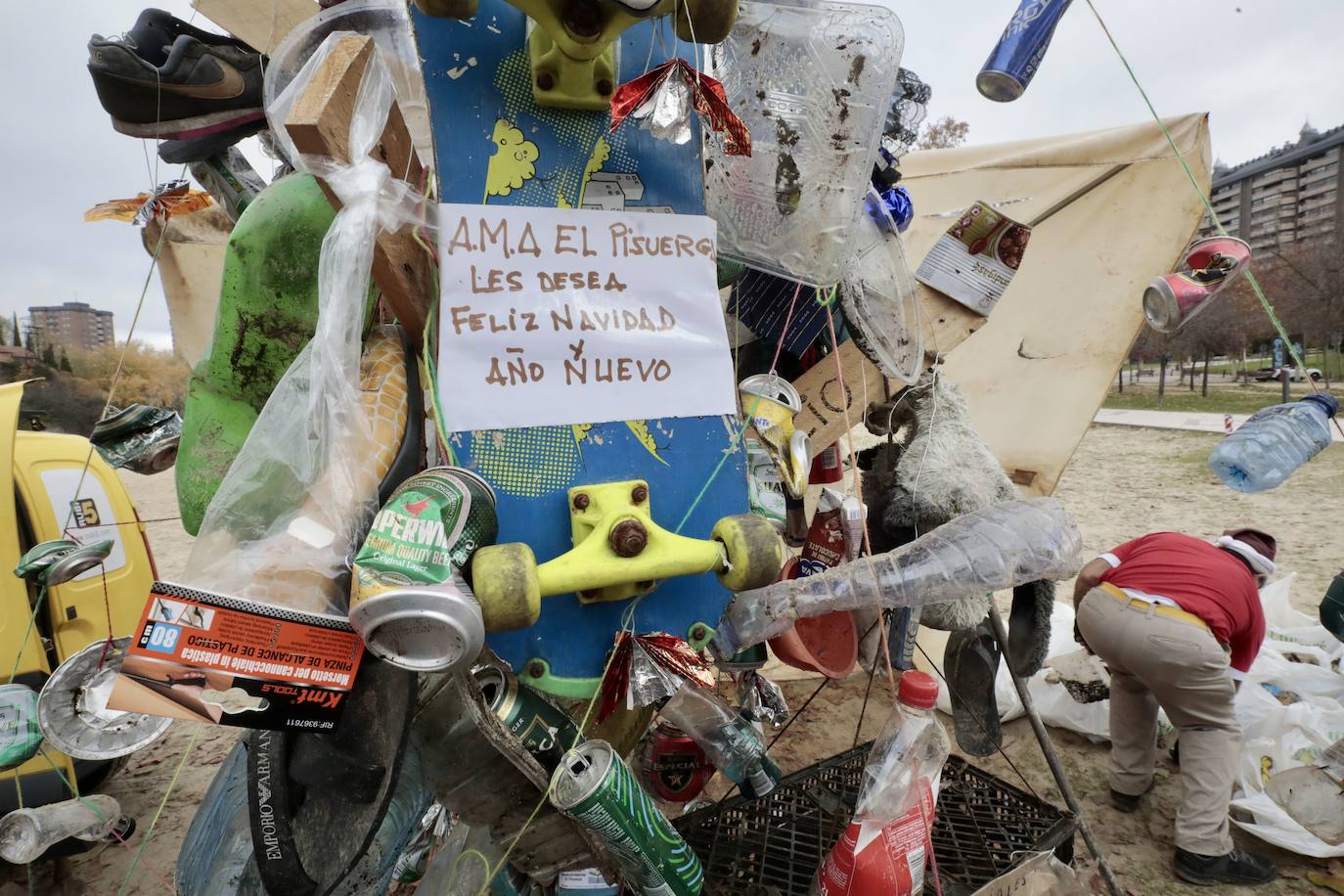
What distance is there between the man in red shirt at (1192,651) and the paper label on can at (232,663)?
2.51 m

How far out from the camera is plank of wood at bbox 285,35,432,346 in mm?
736

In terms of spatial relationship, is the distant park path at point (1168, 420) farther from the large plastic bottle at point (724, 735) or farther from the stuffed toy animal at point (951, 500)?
the large plastic bottle at point (724, 735)

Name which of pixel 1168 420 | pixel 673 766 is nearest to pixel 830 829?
pixel 673 766

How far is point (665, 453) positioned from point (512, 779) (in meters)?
0.56

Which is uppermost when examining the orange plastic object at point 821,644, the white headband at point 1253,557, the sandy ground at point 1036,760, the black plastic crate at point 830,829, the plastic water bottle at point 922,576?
the plastic water bottle at point 922,576

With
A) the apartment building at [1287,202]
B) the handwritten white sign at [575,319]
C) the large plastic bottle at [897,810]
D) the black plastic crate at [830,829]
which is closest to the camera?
the handwritten white sign at [575,319]

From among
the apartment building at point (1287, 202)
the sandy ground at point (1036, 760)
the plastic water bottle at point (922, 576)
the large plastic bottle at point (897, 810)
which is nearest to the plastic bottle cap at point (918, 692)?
the large plastic bottle at point (897, 810)

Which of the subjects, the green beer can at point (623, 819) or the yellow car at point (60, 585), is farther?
the yellow car at point (60, 585)

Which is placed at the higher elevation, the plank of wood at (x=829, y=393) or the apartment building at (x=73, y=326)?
the plank of wood at (x=829, y=393)

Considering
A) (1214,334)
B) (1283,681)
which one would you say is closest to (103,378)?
(1283,681)

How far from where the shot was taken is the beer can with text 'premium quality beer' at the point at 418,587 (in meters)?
0.65

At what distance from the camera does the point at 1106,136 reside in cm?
282

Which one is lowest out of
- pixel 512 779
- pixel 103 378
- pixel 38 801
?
pixel 103 378

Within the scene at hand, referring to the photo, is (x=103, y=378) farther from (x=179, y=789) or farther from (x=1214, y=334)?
(x=1214, y=334)
